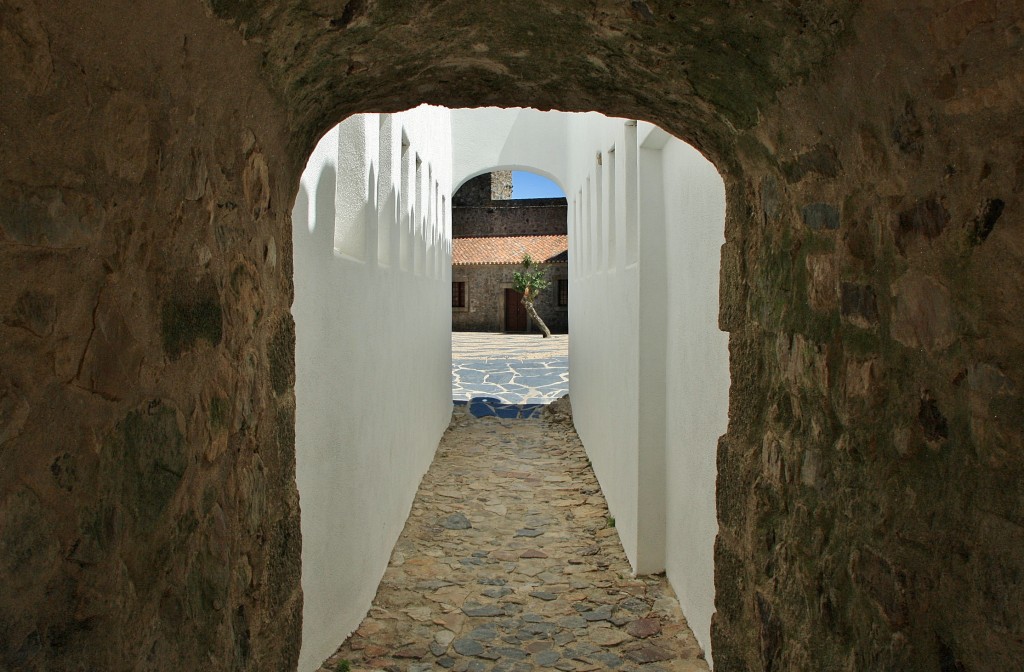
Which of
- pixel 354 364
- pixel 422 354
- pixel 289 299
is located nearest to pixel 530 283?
pixel 422 354

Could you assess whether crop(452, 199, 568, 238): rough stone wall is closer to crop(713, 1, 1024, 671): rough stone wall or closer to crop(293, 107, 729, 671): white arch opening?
crop(293, 107, 729, 671): white arch opening

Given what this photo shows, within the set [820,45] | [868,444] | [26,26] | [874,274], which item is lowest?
[868,444]

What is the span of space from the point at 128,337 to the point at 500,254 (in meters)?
24.6

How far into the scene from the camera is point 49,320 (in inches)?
41.6

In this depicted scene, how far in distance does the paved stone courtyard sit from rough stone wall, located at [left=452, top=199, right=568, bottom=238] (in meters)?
6.82

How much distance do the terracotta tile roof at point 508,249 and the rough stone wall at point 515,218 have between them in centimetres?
36

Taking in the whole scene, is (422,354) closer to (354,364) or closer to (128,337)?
(354,364)

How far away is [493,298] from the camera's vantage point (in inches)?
1022

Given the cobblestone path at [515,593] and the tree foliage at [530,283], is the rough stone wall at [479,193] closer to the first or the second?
the tree foliage at [530,283]

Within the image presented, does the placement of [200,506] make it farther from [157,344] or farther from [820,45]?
[820,45]

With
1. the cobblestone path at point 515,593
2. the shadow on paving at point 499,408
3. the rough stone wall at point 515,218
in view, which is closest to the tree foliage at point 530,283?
the rough stone wall at point 515,218

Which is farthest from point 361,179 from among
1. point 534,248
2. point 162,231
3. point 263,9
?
point 534,248

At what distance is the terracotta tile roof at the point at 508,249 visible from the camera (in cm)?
2541

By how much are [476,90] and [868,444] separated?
1.73 meters
